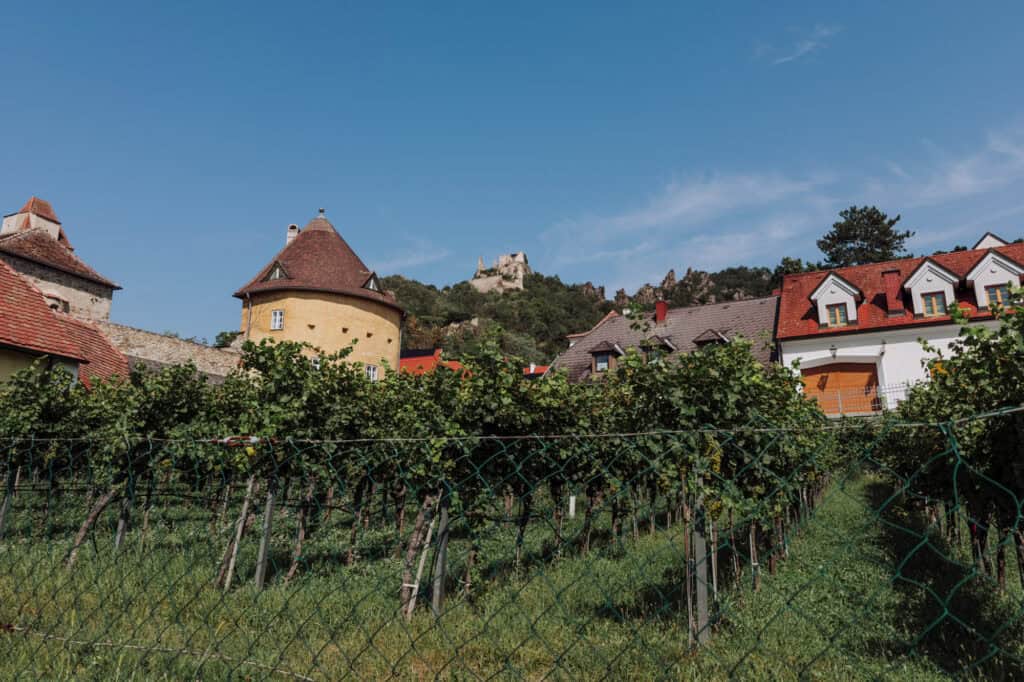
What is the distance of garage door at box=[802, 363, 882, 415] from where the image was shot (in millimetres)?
25141

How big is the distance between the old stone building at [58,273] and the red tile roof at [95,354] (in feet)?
36.1

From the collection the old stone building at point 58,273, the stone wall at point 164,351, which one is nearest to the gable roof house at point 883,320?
the stone wall at point 164,351

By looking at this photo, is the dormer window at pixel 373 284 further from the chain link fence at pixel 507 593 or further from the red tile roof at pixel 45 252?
the chain link fence at pixel 507 593

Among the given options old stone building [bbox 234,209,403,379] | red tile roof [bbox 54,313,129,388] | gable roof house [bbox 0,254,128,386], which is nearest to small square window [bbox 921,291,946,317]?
old stone building [bbox 234,209,403,379]

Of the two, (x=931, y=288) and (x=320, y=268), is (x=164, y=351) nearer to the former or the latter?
(x=320, y=268)

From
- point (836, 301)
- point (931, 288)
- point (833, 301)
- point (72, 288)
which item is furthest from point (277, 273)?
point (931, 288)

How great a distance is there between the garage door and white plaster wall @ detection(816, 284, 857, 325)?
2.07 m

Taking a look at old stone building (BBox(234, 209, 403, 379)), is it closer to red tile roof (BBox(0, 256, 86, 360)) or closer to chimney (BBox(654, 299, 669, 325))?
red tile roof (BBox(0, 256, 86, 360))

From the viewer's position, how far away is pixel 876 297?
27.2 meters

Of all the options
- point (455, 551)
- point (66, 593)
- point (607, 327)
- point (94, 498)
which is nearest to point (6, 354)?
point (94, 498)

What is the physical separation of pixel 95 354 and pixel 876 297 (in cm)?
3135

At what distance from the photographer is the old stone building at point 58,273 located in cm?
3300

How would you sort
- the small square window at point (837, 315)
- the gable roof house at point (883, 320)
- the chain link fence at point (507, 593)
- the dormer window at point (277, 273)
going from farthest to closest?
the dormer window at point (277, 273)
the small square window at point (837, 315)
the gable roof house at point (883, 320)
the chain link fence at point (507, 593)

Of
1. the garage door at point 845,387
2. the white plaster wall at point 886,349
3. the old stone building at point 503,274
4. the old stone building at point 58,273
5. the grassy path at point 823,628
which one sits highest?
the old stone building at point 503,274
